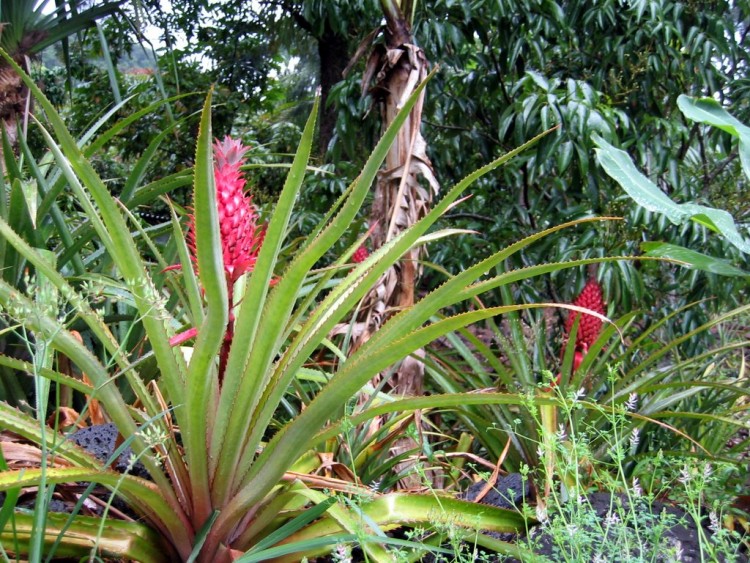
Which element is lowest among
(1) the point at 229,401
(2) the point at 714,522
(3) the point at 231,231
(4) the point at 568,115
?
(2) the point at 714,522

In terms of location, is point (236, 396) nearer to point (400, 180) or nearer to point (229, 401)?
point (229, 401)

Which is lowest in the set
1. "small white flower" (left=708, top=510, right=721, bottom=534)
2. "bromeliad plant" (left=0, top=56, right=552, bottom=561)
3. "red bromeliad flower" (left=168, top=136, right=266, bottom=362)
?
"small white flower" (left=708, top=510, right=721, bottom=534)

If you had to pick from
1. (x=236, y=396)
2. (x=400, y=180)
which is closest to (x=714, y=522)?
(x=236, y=396)

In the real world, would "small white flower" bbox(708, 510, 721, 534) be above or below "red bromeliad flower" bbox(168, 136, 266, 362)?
below

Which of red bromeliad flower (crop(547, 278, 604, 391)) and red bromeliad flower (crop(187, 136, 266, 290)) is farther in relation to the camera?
red bromeliad flower (crop(547, 278, 604, 391))

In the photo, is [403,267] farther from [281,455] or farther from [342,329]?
[281,455]

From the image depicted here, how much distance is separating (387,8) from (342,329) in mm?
961

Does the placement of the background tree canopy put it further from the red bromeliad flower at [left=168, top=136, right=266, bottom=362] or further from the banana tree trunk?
the red bromeliad flower at [left=168, top=136, right=266, bottom=362]

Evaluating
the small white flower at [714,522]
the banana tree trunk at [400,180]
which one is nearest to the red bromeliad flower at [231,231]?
the small white flower at [714,522]

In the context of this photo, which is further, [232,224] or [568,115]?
[568,115]

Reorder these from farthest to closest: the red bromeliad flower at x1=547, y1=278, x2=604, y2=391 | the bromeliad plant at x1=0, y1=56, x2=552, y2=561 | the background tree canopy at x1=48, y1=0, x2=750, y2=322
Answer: the background tree canopy at x1=48, y1=0, x2=750, y2=322 < the red bromeliad flower at x1=547, y1=278, x2=604, y2=391 < the bromeliad plant at x1=0, y1=56, x2=552, y2=561

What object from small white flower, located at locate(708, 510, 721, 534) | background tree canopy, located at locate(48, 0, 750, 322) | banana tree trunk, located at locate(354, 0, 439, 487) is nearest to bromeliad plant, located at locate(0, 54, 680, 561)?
small white flower, located at locate(708, 510, 721, 534)

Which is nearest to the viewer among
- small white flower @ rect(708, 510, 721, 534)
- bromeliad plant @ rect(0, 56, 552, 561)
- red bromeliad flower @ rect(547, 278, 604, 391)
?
small white flower @ rect(708, 510, 721, 534)

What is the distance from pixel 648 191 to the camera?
1.77 meters
